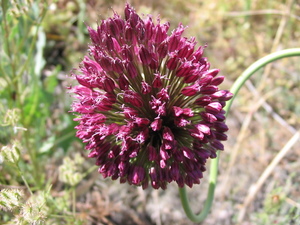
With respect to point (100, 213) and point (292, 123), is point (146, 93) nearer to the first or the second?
point (100, 213)

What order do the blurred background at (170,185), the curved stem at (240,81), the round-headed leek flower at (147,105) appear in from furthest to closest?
the blurred background at (170,185)
the curved stem at (240,81)
the round-headed leek flower at (147,105)

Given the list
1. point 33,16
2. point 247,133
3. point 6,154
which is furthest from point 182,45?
point 247,133

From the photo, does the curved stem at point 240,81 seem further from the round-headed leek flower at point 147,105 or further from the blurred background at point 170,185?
the blurred background at point 170,185

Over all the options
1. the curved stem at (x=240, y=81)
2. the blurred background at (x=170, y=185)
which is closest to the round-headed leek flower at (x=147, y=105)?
the curved stem at (x=240, y=81)

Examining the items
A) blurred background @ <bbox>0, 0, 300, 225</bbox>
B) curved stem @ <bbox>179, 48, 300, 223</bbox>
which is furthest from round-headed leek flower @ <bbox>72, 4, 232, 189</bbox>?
blurred background @ <bbox>0, 0, 300, 225</bbox>

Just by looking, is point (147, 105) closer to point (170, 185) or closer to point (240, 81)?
point (240, 81)

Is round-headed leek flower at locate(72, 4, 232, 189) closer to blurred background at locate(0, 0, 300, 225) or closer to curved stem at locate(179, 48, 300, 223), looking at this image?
curved stem at locate(179, 48, 300, 223)
